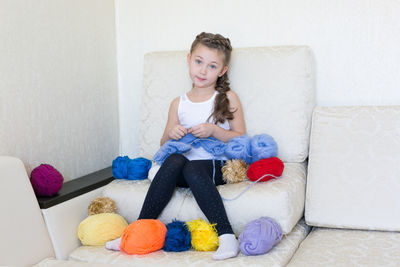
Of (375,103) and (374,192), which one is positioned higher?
(375,103)

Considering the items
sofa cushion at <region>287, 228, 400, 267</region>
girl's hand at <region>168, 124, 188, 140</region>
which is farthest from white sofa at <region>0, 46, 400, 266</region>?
girl's hand at <region>168, 124, 188, 140</region>

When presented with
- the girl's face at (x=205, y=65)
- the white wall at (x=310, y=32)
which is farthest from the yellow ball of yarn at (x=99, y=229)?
the white wall at (x=310, y=32)

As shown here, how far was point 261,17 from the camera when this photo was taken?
7.50 feet

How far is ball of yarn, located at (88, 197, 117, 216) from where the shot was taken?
1.82 metres

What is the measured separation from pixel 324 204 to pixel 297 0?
3.25ft

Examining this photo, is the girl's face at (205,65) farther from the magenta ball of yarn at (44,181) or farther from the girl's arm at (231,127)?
the magenta ball of yarn at (44,181)

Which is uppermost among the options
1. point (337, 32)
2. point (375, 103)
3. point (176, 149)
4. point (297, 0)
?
point (297, 0)

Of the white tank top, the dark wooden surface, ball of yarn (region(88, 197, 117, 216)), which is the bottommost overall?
ball of yarn (region(88, 197, 117, 216))

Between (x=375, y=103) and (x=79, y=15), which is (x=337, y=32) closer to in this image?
(x=375, y=103)

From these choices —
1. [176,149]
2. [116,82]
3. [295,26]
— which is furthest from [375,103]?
[116,82]

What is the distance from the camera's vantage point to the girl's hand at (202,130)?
1900 mm

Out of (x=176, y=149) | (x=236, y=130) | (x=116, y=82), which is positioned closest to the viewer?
(x=176, y=149)

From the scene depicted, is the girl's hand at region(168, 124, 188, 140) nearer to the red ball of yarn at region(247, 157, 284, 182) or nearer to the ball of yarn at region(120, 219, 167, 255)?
the red ball of yarn at region(247, 157, 284, 182)

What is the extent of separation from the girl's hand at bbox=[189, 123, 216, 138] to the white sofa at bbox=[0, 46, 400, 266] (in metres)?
0.24
